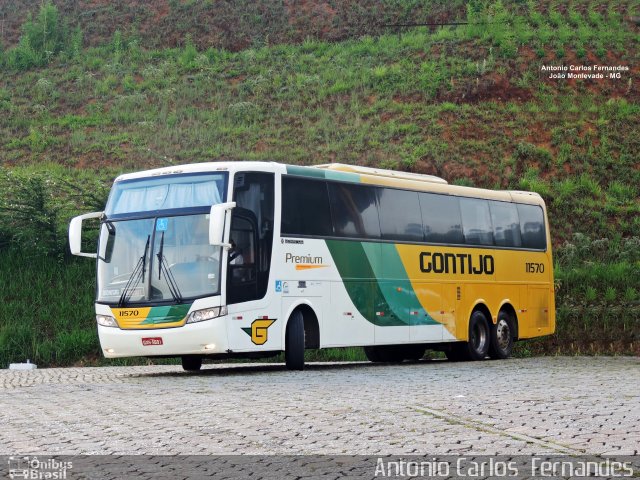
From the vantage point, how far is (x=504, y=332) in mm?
26000

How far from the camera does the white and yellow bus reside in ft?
61.2

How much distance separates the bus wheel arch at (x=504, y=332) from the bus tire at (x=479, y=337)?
25cm

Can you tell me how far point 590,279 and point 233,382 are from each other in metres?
19.6

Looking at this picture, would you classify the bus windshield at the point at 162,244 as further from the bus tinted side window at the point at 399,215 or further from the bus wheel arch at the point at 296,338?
the bus tinted side window at the point at 399,215

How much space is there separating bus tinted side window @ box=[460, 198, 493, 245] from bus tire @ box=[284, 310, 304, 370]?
6148 millimetres

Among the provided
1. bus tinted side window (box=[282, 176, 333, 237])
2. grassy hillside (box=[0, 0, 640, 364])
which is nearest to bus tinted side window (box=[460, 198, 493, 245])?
bus tinted side window (box=[282, 176, 333, 237])

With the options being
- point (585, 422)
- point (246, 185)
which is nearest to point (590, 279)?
point (246, 185)

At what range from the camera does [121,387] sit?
54.4ft

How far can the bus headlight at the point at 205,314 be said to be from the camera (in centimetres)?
1845

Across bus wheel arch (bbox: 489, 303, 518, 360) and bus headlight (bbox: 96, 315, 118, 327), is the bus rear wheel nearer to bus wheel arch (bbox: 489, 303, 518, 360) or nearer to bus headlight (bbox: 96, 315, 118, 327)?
bus wheel arch (bbox: 489, 303, 518, 360)

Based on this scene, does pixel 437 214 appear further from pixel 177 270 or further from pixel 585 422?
pixel 585 422

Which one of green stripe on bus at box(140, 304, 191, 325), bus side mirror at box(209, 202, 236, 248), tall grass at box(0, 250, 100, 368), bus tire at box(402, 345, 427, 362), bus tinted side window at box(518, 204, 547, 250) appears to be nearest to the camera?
bus side mirror at box(209, 202, 236, 248)

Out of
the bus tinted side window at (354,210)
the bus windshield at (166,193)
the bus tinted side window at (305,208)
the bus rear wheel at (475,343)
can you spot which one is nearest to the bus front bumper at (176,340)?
the bus windshield at (166,193)

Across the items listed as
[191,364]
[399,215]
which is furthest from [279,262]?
[399,215]
